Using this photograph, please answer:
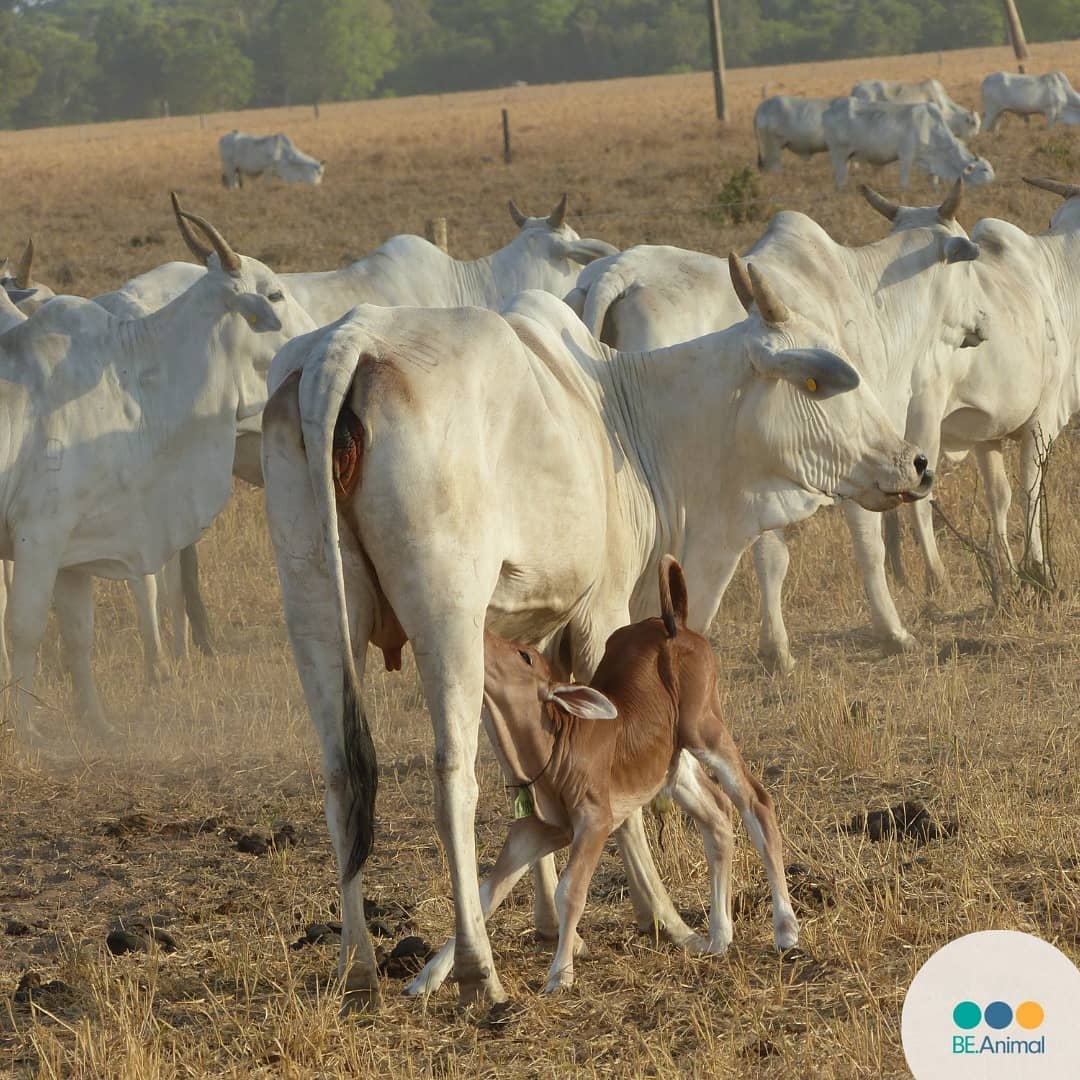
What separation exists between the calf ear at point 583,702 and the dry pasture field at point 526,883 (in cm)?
67

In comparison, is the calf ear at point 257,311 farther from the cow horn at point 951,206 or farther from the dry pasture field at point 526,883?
the cow horn at point 951,206

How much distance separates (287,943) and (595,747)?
1.04 meters

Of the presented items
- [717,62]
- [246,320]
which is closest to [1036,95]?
[717,62]

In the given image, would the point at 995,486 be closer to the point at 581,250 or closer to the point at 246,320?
the point at 581,250

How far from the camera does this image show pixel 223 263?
757cm

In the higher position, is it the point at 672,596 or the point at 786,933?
the point at 672,596

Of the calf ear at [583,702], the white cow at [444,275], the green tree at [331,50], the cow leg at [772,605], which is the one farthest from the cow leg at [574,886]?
the green tree at [331,50]

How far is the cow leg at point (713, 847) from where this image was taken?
14.5ft

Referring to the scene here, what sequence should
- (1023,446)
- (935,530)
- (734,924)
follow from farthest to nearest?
(935,530)
(1023,446)
(734,924)

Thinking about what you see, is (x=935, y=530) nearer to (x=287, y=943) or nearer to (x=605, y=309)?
(x=605, y=309)

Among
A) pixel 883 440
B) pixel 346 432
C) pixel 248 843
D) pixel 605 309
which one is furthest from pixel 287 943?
pixel 605 309

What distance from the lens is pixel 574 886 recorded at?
4.09 m

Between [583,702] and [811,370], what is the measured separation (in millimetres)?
1409

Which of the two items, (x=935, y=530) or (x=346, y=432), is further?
(x=935, y=530)
